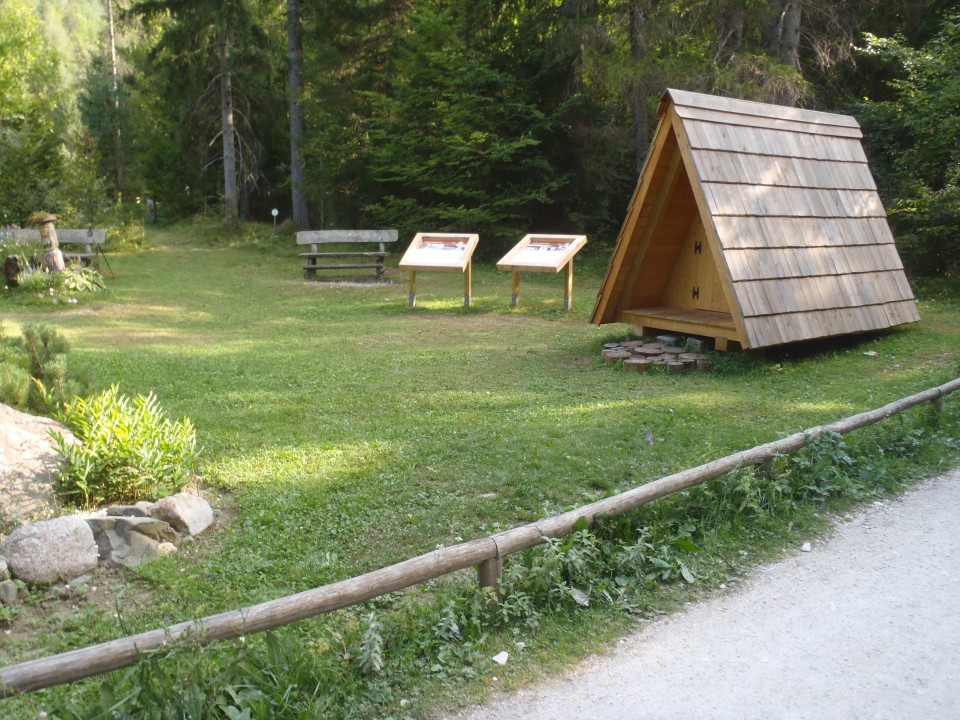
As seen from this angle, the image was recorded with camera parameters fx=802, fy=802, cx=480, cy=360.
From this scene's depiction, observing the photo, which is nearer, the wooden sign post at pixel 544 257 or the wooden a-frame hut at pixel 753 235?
the wooden a-frame hut at pixel 753 235

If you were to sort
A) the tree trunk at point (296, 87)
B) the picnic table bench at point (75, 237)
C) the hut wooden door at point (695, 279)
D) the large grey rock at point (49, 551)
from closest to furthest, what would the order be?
the large grey rock at point (49, 551) < the hut wooden door at point (695, 279) < the picnic table bench at point (75, 237) < the tree trunk at point (296, 87)

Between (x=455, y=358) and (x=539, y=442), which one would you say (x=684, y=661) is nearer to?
(x=539, y=442)

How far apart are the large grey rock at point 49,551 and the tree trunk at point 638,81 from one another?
54.0 feet

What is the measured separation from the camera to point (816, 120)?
1102cm

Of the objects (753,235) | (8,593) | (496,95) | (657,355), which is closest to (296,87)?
(496,95)

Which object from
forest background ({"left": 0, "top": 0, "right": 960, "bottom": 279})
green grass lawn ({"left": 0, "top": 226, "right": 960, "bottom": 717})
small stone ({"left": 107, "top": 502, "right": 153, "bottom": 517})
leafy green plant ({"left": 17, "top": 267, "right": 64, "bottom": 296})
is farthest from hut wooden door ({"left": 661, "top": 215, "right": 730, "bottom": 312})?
leafy green plant ({"left": 17, "top": 267, "right": 64, "bottom": 296})

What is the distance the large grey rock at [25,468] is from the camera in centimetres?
496

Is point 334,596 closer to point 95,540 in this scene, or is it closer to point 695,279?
point 95,540

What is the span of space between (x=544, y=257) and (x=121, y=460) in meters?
9.63

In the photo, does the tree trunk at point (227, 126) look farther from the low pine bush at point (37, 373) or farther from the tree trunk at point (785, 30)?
the low pine bush at point (37, 373)

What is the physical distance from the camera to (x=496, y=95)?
23.5 m

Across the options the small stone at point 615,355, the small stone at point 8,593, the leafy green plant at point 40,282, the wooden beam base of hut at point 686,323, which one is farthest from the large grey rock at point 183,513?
the leafy green plant at point 40,282

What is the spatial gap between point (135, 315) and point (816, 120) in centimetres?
1120

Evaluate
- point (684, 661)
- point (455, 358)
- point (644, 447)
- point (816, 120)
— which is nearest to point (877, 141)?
point (816, 120)
